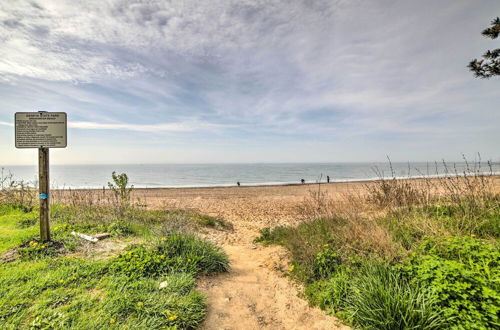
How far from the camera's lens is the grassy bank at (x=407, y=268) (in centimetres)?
276

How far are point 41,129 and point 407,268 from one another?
27.0 feet

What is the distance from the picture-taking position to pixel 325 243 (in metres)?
5.19

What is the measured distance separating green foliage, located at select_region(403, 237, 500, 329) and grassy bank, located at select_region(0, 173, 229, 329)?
10.6 ft

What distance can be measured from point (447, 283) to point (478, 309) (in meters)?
0.34

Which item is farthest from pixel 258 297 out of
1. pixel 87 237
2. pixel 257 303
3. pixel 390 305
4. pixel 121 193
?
pixel 121 193

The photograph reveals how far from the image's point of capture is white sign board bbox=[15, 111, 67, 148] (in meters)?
5.57

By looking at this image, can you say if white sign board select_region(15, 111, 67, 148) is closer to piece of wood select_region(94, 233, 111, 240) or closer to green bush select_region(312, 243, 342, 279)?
piece of wood select_region(94, 233, 111, 240)

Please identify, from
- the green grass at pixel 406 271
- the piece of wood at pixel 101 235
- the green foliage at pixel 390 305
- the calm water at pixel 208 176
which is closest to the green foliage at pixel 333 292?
the green grass at pixel 406 271

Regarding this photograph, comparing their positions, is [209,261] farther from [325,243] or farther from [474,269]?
[474,269]

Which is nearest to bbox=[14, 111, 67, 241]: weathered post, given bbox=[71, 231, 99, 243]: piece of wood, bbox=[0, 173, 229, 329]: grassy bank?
bbox=[71, 231, 99, 243]: piece of wood

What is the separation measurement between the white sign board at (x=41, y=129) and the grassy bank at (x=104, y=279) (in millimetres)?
2436

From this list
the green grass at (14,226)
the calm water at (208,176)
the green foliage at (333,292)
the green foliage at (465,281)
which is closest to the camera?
the green foliage at (465,281)

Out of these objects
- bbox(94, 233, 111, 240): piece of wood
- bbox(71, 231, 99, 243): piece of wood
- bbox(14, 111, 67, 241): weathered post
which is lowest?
bbox(94, 233, 111, 240): piece of wood

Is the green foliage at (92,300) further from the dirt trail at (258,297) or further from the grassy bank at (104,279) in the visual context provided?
the dirt trail at (258,297)
